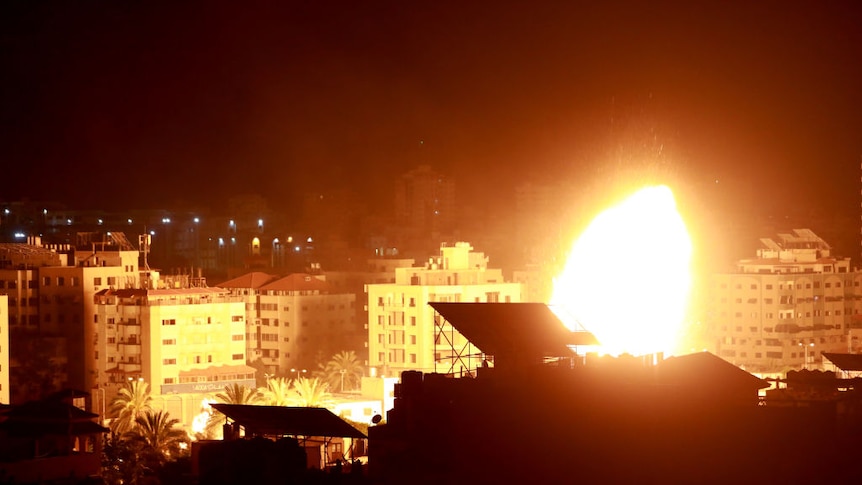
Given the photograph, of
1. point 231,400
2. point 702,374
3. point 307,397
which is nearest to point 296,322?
point 307,397

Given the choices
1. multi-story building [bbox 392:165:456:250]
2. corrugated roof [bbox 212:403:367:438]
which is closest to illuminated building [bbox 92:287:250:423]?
corrugated roof [bbox 212:403:367:438]

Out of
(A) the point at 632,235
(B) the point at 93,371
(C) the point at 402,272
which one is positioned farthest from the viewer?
(A) the point at 632,235

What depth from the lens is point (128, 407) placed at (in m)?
32.2

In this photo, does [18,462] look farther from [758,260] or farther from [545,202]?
[545,202]

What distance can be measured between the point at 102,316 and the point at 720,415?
25488mm

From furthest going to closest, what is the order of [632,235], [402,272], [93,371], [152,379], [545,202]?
1. [545,202]
2. [632,235]
3. [402,272]
4. [93,371]
5. [152,379]

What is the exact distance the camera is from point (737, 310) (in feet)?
159

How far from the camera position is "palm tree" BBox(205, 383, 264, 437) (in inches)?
1240

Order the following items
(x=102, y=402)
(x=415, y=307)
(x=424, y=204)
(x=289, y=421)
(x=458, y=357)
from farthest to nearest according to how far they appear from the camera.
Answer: (x=424, y=204), (x=415, y=307), (x=102, y=402), (x=458, y=357), (x=289, y=421)

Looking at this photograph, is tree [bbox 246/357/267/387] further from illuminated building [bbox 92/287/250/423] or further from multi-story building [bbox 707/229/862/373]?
multi-story building [bbox 707/229/862/373]

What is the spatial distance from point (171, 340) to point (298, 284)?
10.7m

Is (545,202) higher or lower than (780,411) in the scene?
higher

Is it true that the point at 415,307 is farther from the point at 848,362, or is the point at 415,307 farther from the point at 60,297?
the point at 848,362

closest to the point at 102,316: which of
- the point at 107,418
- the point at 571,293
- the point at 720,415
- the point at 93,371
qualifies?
the point at 93,371
